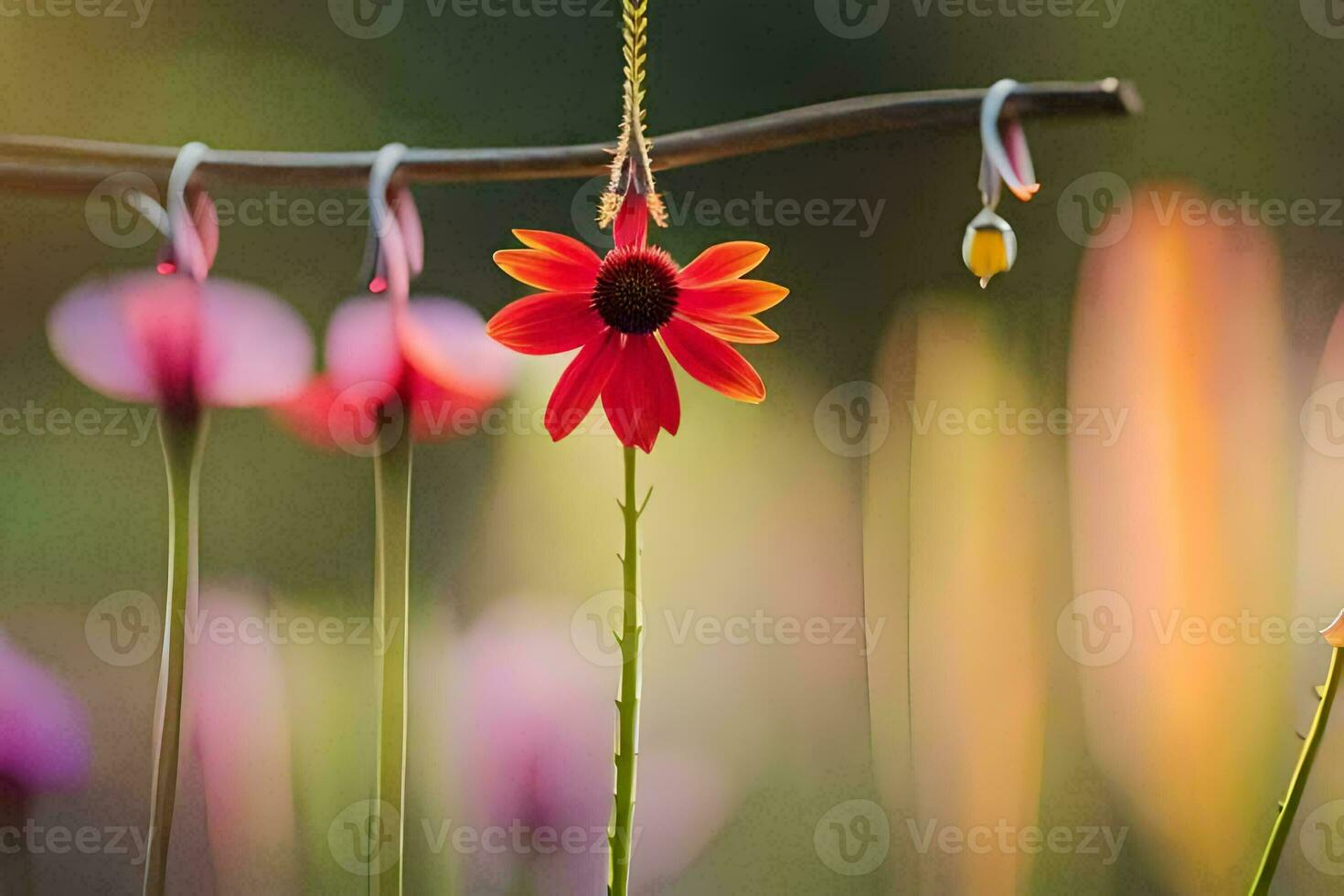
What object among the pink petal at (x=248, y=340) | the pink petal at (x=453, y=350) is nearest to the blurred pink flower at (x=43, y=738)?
the pink petal at (x=248, y=340)

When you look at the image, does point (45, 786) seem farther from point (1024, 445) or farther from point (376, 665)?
point (1024, 445)

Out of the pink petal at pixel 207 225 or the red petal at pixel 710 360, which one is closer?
the red petal at pixel 710 360

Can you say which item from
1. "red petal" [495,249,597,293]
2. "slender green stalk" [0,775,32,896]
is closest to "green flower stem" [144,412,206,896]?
"slender green stalk" [0,775,32,896]

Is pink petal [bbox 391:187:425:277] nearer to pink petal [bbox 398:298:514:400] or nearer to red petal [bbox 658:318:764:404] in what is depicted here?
pink petal [bbox 398:298:514:400]

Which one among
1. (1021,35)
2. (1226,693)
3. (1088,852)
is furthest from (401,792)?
(1021,35)

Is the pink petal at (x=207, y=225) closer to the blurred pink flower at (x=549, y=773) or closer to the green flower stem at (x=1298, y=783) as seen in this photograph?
the blurred pink flower at (x=549, y=773)

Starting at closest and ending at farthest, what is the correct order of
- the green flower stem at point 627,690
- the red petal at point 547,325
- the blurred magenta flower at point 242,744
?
1. the green flower stem at point 627,690
2. the red petal at point 547,325
3. the blurred magenta flower at point 242,744

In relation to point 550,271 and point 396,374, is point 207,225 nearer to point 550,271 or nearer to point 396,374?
point 396,374

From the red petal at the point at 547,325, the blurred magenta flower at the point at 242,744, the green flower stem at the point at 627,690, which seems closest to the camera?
the green flower stem at the point at 627,690
